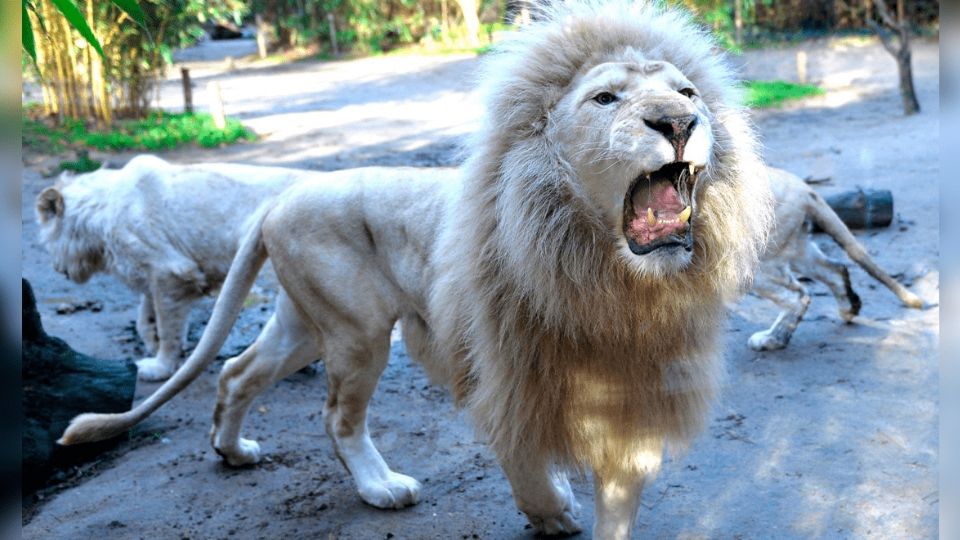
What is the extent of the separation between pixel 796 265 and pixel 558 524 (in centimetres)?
284

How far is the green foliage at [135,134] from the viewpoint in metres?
12.1

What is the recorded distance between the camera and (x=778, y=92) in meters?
14.7

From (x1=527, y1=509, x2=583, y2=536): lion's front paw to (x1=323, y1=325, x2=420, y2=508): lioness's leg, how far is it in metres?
0.61

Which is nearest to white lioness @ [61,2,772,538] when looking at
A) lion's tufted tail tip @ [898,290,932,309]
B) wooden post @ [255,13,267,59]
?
lion's tufted tail tip @ [898,290,932,309]

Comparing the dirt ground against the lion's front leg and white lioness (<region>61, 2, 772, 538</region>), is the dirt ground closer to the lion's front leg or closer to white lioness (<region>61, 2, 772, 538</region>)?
white lioness (<region>61, 2, 772, 538</region>)

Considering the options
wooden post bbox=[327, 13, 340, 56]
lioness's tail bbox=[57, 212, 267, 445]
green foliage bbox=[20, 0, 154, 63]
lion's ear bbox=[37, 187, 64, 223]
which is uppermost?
wooden post bbox=[327, 13, 340, 56]

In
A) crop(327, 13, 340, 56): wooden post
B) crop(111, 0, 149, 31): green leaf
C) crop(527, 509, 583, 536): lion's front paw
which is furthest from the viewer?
crop(327, 13, 340, 56): wooden post

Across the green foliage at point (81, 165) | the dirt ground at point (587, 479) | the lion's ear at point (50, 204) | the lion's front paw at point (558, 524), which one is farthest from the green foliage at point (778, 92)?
the lion's front paw at point (558, 524)

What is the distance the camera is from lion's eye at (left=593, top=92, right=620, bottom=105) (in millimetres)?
2621

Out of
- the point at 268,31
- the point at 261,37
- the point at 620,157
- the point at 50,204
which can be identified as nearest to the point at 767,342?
the point at 620,157

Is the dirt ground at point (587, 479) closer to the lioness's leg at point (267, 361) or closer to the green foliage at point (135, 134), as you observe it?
the lioness's leg at point (267, 361)

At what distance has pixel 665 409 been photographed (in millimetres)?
2764

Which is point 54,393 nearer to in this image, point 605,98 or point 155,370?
point 155,370

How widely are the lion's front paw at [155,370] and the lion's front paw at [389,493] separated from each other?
2294 mm
